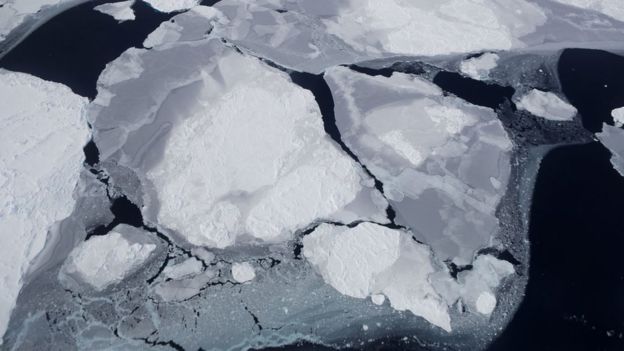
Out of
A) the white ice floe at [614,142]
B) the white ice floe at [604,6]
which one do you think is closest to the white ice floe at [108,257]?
the white ice floe at [614,142]

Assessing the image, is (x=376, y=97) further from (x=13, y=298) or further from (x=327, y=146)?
(x=13, y=298)

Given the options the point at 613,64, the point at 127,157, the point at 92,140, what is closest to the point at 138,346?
the point at 127,157

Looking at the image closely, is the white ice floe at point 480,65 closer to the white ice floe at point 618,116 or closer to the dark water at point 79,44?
the white ice floe at point 618,116

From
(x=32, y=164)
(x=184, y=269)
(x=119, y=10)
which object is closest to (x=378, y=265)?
(x=184, y=269)

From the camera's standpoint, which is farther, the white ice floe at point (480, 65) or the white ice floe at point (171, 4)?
the white ice floe at point (171, 4)

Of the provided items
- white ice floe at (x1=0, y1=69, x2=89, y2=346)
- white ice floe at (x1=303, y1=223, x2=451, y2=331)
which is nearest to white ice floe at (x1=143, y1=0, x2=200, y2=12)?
white ice floe at (x1=0, y1=69, x2=89, y2=346)

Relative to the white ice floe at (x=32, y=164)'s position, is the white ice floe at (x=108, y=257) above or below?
below

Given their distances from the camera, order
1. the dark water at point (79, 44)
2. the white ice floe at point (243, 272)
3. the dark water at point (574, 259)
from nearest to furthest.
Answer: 1. the dark water at point (574, 259)
2. the white ice floe at point (243, 272)
3. the dark water at point (79, 44)
